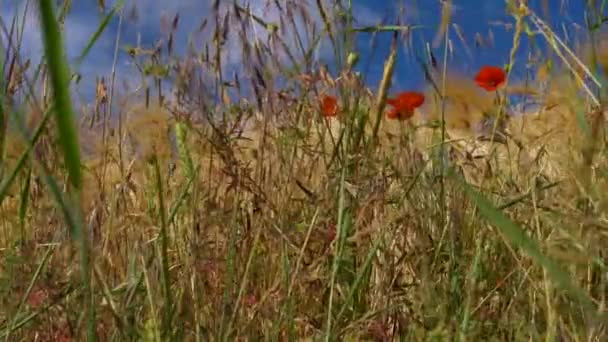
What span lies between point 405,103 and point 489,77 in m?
0.25

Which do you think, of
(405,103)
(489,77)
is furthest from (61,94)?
(489,77)

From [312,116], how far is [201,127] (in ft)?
0.58

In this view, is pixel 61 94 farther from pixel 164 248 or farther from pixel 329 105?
pixel 329 105

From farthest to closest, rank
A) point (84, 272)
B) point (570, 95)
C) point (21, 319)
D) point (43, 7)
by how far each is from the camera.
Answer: point (21, 319)
point (570, 95)
point (84, 272)
point (43, 7)

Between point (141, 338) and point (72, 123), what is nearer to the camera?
point (72, 123)

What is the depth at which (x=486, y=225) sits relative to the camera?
136 centimetres

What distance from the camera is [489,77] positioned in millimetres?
1706

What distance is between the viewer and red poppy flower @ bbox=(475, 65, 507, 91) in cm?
170

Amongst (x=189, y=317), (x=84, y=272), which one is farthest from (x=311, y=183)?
(x=84, y=272)

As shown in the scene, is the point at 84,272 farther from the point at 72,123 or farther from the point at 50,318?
the point at 50,318

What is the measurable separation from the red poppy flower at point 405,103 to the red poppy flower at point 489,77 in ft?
0.67

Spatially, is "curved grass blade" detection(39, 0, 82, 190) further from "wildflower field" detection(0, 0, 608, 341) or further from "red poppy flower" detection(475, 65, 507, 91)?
"red poppy flower" detection(475, 65, 507, 91)

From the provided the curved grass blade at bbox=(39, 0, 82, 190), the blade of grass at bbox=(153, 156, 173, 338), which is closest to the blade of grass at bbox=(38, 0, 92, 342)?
the curved grass blade at bbox=(39, 0, 82, 190)

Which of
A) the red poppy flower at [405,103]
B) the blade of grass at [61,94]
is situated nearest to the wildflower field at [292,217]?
the red poppy flower at [405,103]
